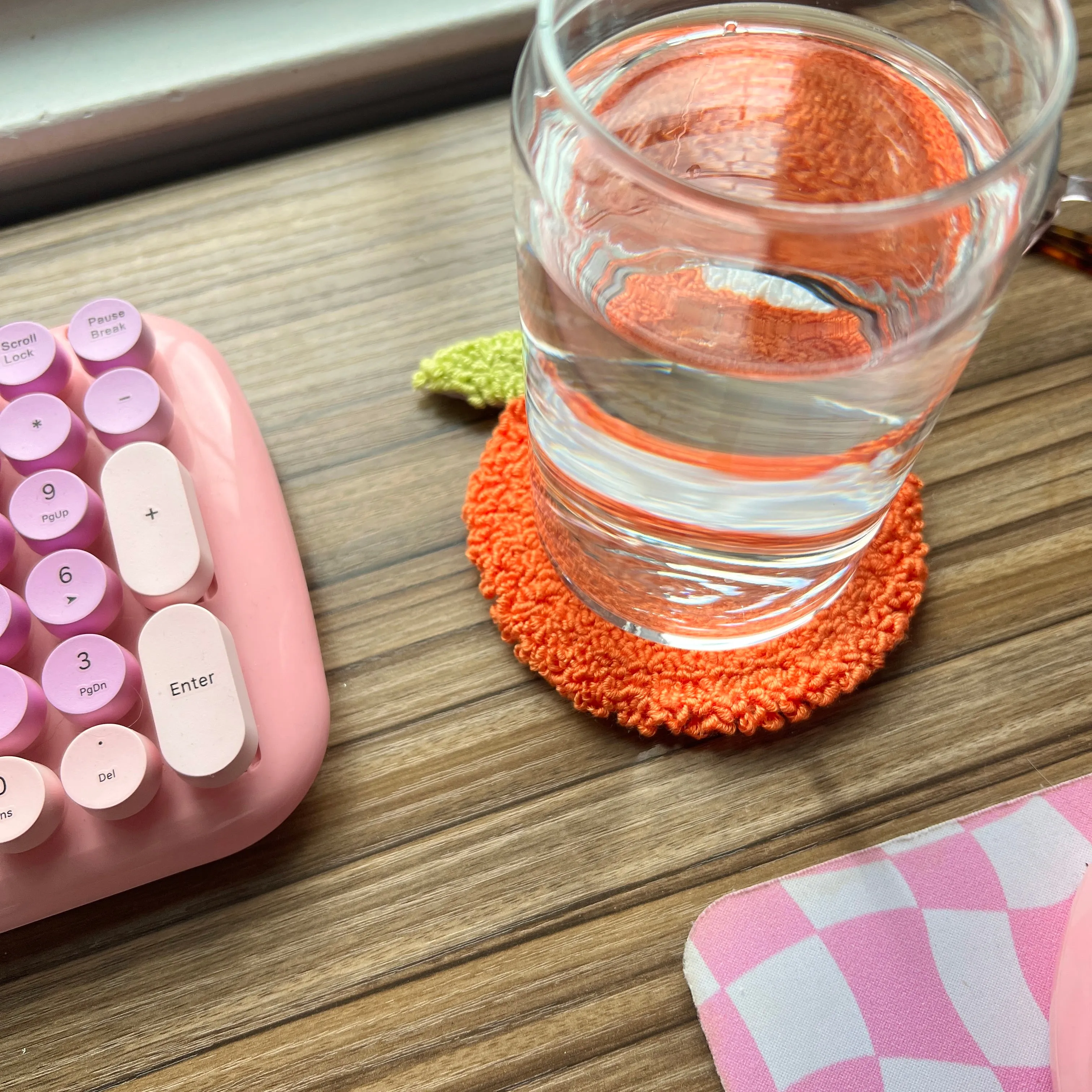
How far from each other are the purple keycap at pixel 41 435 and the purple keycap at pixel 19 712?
7 cm

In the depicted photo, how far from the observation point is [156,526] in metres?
0.31

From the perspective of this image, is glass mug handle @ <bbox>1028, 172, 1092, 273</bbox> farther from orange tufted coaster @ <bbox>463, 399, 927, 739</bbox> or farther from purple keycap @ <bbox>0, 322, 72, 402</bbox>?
purple keycap @ <bbox>0, 322, 72, 402</bbox>

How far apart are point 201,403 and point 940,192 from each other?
257 millimetres

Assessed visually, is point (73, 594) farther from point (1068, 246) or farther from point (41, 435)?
point (1068, 246)

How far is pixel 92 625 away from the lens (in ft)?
0.99

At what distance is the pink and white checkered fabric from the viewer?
26cm

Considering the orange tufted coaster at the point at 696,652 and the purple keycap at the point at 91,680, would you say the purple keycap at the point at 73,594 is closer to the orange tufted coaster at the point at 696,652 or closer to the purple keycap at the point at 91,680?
the purple keycap at the point at 91,680

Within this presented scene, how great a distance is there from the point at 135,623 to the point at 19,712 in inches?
1.7

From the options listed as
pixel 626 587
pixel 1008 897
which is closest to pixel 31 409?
pixel 626 587

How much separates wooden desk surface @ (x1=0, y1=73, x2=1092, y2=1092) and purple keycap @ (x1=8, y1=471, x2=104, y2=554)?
0.07 metres

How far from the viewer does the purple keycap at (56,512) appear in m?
0.31

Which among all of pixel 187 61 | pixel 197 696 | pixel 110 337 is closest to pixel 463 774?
pixel 197 696

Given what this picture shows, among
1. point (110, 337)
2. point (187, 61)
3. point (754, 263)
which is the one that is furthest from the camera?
point (187, 61)

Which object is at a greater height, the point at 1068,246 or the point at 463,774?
the point at 1068,246
